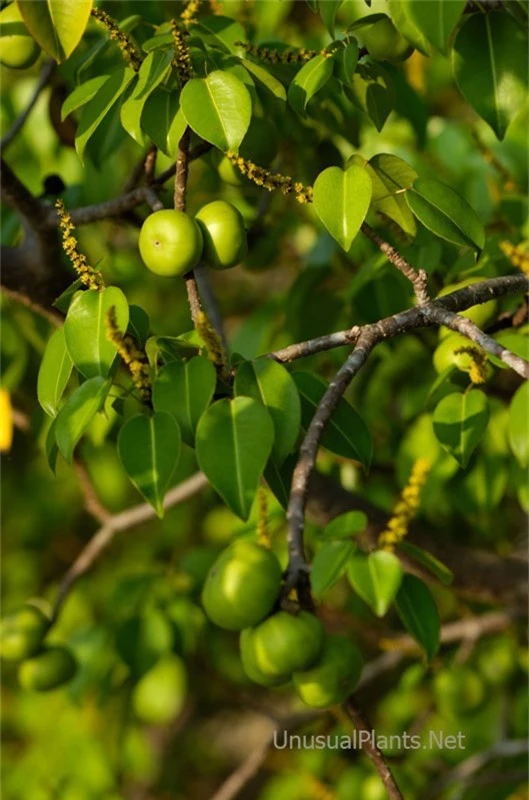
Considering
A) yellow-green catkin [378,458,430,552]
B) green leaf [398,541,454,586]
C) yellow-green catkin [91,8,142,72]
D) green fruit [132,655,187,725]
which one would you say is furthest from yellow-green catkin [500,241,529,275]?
green fruit [132,655,187,725]

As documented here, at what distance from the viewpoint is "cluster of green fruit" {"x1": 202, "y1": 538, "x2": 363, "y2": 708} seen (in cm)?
91

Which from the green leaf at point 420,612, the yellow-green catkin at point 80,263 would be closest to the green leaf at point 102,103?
the yellow-green catkin at point 80,263

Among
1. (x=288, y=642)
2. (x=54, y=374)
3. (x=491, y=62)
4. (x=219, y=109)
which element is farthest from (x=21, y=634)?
(x=491, y=62)

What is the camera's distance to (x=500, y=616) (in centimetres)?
200

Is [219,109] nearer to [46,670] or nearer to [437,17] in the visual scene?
[437,17]

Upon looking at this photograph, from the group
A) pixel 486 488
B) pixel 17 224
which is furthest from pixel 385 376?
pixel 17 224

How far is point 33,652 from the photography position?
1.62 meters

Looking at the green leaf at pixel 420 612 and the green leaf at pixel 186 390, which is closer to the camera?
the green leaf at pixel 186 390

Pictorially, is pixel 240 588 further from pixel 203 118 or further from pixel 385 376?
pixel 385 376

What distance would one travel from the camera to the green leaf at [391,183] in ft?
3.61

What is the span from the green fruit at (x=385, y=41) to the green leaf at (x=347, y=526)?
509 millimetres

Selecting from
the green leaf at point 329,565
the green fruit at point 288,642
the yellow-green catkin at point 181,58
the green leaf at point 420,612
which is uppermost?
the yellow-green catkin at point 181,58

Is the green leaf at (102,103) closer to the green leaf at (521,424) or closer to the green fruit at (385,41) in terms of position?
the green fruit at (385,41)

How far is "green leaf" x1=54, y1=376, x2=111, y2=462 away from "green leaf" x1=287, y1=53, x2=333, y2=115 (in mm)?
365
